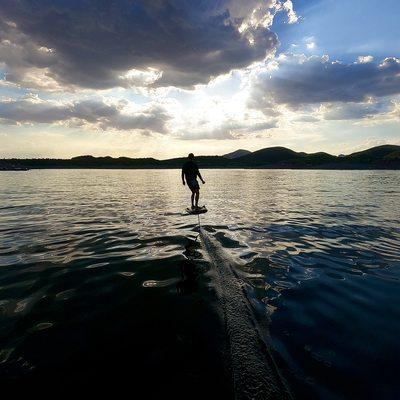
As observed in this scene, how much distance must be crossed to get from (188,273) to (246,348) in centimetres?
388

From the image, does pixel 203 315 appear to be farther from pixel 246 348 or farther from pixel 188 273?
pixel 188 273

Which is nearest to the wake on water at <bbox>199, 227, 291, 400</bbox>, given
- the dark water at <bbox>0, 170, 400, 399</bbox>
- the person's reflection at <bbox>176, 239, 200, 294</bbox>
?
the dark water at <bbox>0, 170, 400, 399</bbox>

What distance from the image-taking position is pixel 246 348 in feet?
15.4

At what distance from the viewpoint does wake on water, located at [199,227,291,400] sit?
376 cm

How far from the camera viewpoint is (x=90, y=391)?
377 centimetres

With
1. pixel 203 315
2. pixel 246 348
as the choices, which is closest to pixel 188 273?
pixel 203 315

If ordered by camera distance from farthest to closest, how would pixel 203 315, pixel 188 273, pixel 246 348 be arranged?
1. pixel 188 273
2. pixel 203 315
3. pixel 246 348

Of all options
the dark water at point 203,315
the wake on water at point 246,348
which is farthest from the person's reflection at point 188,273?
the wake on water at point 246,348

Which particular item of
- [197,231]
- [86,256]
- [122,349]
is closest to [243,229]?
[197,231]

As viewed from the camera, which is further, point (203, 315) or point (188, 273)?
point (188, 273)

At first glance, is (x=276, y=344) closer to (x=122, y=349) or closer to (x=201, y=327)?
(x=201, y=327)

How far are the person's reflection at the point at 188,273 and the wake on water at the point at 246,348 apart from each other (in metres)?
0.64

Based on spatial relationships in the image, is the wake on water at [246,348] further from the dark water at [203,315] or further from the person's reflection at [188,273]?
the person's reflection at [188,273]

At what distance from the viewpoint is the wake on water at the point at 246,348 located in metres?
3.76
